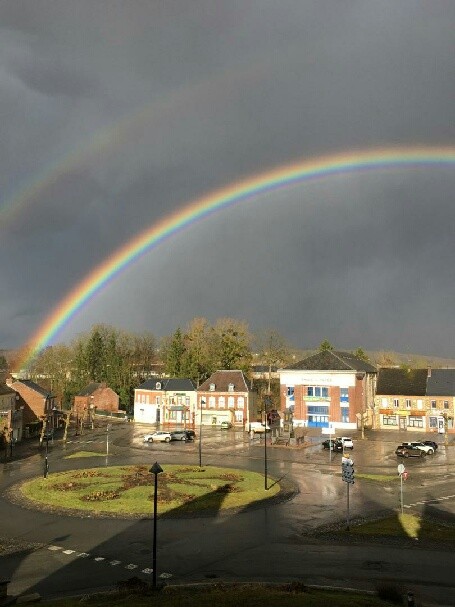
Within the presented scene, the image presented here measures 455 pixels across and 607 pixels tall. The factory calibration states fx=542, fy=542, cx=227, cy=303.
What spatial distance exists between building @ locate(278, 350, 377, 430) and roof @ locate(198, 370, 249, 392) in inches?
282

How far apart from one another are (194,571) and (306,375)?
68.7 m

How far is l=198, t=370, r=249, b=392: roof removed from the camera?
9350cm

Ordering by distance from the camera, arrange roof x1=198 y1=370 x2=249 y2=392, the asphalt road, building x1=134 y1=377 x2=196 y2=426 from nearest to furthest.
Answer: the asphalt road → roof x1=198 y1=370 x2=249 y2=392 → building x1=134 y1=377 x2=196 y2=426

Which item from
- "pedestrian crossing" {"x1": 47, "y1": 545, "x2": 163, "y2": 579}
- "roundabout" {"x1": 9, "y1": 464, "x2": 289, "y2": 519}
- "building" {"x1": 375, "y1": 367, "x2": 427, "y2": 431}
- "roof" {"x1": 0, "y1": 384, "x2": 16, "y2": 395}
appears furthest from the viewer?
"building" {"x1": 375, "y1": 367, "x2": 427, "y2": 431}

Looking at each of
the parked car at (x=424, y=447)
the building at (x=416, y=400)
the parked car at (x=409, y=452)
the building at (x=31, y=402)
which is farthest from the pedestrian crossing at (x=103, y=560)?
the building at (x=416, y=400)

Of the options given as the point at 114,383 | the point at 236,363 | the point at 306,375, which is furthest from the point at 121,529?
the point at 114,383

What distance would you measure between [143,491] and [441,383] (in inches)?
2341

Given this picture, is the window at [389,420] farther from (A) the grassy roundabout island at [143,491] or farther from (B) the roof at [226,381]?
(A) the grassy roundabout island at [143,491]

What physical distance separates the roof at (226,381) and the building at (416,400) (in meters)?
22.6

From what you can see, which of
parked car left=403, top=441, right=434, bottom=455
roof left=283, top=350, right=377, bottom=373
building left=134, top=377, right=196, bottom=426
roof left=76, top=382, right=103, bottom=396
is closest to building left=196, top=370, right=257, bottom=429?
building left=134, top=377, right=196, bottom=426

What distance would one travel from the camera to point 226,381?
9506 cm

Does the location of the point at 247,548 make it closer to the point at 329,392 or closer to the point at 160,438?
the point at 160,438

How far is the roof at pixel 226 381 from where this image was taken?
93500mm

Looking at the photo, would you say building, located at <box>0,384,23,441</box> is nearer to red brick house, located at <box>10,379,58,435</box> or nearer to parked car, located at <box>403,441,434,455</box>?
red brick house, located at <box>10,379,58,435</box>
